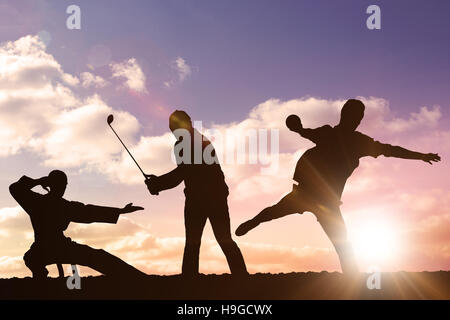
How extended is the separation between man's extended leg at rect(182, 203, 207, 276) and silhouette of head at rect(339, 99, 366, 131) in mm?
3344

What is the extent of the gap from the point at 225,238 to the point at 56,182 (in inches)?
135

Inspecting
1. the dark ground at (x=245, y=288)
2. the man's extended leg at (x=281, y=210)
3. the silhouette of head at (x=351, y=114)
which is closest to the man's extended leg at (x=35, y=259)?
the dark ground at (x=245, y=288)

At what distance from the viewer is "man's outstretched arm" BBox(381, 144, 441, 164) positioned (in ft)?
40.2

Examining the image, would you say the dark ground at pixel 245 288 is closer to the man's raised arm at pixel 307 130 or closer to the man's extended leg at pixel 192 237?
the man's extended leg at pixel 192 237

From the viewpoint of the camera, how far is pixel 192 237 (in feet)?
39.5

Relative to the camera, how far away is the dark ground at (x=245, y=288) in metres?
10.2

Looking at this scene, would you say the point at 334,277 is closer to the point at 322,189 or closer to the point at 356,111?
the point at 322,189

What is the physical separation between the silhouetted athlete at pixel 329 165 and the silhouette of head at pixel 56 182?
397 centimetres

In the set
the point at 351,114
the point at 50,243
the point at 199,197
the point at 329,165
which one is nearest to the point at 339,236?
the point at 329,165

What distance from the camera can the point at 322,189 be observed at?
1183 centimetres
